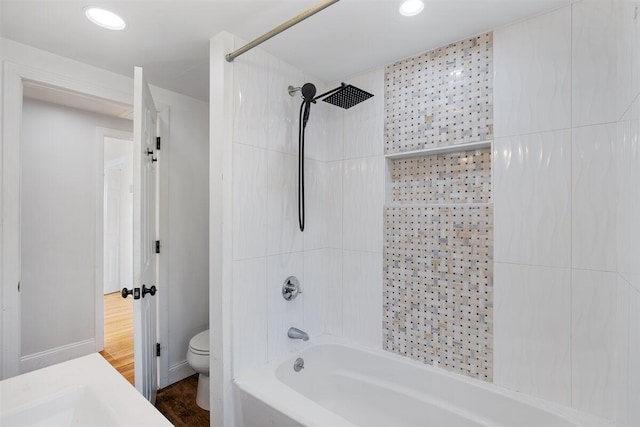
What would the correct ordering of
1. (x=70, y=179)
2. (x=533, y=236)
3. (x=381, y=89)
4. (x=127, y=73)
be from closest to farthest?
1. (x=533, y=236)
2. (x=381, y=89)
3. (x=127, y=73)
4. (x=70, y=179)

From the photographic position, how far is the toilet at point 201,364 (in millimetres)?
2080

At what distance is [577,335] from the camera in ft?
4.44

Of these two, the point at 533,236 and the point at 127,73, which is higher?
the point at 127,73

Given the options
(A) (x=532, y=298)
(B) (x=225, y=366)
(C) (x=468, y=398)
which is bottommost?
(C) (x=468, y=398)

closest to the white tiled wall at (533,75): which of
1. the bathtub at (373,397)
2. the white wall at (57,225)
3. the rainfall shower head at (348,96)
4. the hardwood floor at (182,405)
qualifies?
the rainfall shower head at (348,96)

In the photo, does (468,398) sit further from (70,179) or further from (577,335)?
(70,179)

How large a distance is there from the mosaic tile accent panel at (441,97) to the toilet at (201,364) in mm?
1802

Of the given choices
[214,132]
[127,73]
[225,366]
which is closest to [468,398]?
[225,366]

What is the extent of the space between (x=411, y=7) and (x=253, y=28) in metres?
0.77

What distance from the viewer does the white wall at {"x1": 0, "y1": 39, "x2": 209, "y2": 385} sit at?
2.40 m

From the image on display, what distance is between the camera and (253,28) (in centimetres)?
158

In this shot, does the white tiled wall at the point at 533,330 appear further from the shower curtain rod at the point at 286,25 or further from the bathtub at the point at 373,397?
the shower curtain rod at the point at 286,25

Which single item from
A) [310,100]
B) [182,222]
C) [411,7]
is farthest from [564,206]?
[182,222]

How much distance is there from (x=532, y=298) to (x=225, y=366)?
60.8 inches
